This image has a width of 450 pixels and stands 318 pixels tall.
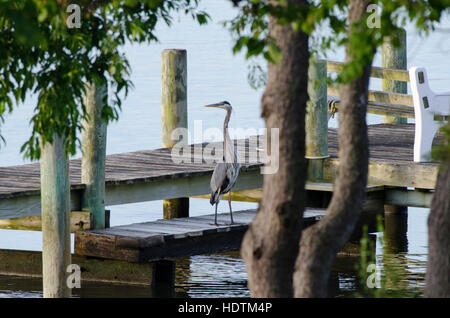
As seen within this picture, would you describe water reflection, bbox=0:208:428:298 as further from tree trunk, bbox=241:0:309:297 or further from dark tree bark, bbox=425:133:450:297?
tree trunk, bbox=241:0:309:297

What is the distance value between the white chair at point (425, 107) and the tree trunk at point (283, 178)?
6.27 m

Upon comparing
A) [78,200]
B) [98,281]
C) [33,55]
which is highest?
[33,55]

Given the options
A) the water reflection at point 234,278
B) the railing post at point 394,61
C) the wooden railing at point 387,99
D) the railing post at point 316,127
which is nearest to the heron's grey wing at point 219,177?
the water reflection at point 234,278

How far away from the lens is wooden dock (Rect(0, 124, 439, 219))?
10594 mm

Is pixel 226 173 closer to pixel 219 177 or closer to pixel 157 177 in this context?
pixel 219 177

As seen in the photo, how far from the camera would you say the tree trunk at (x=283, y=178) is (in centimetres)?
571

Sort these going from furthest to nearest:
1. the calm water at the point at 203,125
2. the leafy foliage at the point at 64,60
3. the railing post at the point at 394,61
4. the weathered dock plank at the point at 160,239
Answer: the railing post at the point at 394,61 → the calm water at the point at 203,125 → the weathered dock plank at the point at 160,239 → the leafy foliage at the point at 64,60

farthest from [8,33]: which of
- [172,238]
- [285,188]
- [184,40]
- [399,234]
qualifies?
[184,40]

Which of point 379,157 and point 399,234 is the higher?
point 379,157

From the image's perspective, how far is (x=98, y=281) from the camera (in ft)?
35.1

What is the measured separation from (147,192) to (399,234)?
14.3 feet

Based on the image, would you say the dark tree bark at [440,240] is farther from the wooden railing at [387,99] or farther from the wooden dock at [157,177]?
the wooden railing at [387,99]

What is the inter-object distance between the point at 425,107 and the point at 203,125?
43.4ft

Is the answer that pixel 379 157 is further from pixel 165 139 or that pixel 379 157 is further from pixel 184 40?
pixel 184 40
